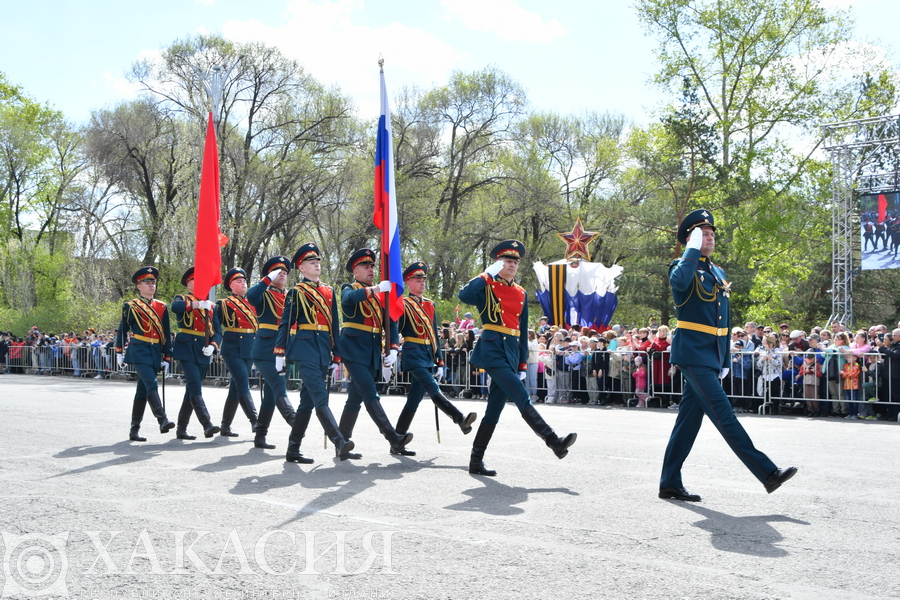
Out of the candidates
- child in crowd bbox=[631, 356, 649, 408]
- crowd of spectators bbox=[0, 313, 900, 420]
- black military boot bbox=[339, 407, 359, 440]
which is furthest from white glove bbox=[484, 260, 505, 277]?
child in crowd bbox=[631, 356, 649, 408]

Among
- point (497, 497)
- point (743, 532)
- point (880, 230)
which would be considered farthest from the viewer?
point (880, 230)

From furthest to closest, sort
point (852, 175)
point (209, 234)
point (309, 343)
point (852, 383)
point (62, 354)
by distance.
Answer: point (62, 354) → point (852, 175) → point (852, 383) → point (209, 234) → point (309, 343)

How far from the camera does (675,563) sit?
4496 mm

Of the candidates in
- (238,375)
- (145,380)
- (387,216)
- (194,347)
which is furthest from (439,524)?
(194,347)

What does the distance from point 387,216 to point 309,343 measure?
1.55 meters

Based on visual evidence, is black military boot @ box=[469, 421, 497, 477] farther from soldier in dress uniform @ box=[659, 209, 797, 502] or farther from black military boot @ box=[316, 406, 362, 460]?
soldier in dress uniform @ box=[659, 209, 797, 502]

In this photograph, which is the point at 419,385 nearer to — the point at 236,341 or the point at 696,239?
the point at 236,341

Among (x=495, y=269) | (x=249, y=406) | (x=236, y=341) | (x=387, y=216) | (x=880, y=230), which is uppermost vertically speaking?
(x=880, y=230)

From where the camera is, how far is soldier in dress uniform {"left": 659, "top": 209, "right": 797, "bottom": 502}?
20.7ft

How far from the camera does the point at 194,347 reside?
35.9ft

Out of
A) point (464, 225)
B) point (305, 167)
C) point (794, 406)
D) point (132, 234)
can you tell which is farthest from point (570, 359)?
point (132, 234)

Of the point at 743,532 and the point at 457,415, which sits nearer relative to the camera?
the point at 743,532

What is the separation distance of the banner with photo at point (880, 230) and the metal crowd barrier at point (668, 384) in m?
10.5

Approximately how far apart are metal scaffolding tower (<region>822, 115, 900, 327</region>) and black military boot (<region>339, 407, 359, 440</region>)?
19620 millimetres
